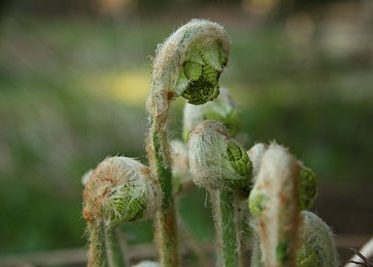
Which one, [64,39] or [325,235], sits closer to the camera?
[325,235]

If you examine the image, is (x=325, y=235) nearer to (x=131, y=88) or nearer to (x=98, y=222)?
(x=98, y=222)

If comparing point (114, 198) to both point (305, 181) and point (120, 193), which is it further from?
point (305, 181)

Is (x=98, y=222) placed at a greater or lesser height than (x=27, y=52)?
lesser

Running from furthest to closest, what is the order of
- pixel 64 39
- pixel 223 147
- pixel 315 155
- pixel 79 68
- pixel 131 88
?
1. pixel 64 39
2. pixel 79 68
3. pixel 131 88
4. pixel 315 155
5. pixel 223 147

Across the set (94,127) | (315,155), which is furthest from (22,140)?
(315,155)

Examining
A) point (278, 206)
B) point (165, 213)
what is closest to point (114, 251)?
point (165, 213)

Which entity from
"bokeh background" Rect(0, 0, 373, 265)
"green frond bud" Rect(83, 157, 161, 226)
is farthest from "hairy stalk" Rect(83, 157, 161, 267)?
"bokeh background" Rect(0, 0, 373, 265)
